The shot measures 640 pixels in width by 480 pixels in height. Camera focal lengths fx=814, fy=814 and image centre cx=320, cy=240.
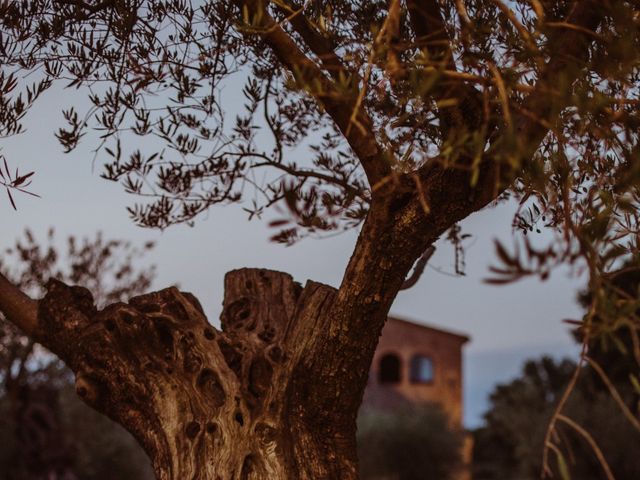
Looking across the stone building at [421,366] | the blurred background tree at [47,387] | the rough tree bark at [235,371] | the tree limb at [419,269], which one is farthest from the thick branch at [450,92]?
the stone building at [421,366]

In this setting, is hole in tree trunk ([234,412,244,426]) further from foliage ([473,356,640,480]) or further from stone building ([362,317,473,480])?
stone building ([362,317,473,480])

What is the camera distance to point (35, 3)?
5.08 meters

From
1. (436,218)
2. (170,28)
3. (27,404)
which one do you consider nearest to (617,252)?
(436,218)

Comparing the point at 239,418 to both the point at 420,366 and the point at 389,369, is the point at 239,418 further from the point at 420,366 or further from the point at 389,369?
the point at 389,369

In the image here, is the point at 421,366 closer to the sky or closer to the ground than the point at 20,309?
closer to the sky

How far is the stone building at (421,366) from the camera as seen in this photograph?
37.1 meters

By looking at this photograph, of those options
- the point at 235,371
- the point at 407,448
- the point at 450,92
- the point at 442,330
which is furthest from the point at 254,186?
the point at 442,330

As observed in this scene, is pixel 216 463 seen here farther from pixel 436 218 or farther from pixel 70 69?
pixel 70 69

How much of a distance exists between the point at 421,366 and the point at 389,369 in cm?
167

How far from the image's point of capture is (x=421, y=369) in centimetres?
3956

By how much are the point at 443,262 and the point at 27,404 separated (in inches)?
449

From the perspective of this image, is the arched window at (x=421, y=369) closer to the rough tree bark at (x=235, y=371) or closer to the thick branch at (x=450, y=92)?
the rough tree bark at (x=235, y=371)

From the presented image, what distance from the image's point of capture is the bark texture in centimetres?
444

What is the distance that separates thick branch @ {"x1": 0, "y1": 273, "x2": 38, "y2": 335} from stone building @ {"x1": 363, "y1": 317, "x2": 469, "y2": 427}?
106 feet
